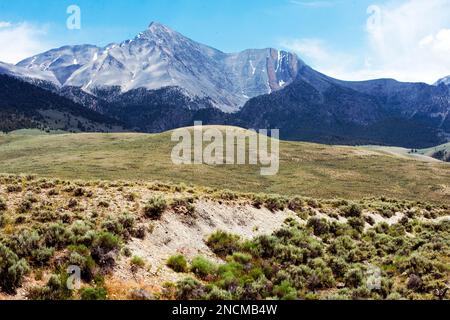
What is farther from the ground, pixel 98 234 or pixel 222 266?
pixel 98 234

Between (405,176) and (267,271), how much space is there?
130 m

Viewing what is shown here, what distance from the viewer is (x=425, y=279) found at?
22578mm

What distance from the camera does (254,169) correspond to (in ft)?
480

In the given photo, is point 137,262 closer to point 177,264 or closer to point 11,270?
point 177,264

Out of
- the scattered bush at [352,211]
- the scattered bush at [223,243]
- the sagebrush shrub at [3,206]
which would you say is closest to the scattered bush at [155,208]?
the scattered bush at [223,243]

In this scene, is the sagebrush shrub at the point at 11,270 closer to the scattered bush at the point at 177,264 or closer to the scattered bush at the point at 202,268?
the scattered bush at the point at 177,264

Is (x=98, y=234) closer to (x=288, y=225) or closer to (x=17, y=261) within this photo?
(x=17, y=261)

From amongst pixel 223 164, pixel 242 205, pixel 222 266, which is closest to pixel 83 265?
pixel 222 266

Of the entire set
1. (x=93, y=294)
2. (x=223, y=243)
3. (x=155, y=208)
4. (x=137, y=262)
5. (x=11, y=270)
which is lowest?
(x=223, y=243)

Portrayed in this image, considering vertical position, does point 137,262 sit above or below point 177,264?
above

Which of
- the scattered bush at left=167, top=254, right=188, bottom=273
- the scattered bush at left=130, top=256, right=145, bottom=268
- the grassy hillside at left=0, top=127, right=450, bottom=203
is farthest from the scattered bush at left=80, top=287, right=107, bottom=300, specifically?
the grassy hillside at left=0, top=127, right=450, bottom=203

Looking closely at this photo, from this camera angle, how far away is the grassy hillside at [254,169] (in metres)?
115

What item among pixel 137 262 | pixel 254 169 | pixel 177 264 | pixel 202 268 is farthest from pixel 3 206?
pixel 254 169
